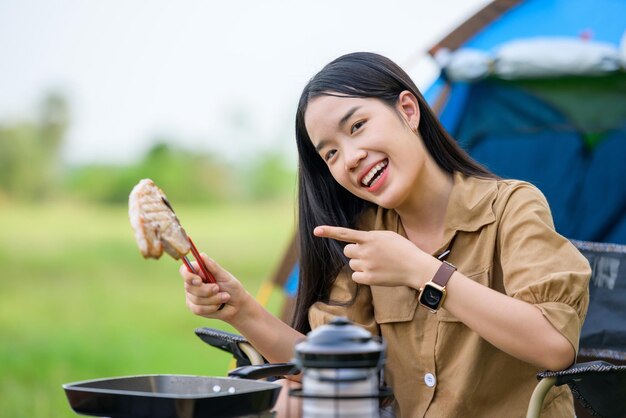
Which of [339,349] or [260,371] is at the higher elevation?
[339,349]

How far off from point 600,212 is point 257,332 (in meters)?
1.79

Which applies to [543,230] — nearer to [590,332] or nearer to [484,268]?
[484,268]

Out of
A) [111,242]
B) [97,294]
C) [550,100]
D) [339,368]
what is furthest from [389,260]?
[111,242]

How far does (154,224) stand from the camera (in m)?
1.57

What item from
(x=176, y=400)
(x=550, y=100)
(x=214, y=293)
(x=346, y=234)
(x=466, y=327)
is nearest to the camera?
(x=176, y=400)

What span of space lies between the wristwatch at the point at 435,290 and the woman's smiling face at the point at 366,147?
318 mm

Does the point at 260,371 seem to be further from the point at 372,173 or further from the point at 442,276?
the point at 372,173

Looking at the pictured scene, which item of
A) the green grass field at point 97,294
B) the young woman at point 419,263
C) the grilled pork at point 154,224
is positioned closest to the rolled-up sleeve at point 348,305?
the young woman at point 419,263

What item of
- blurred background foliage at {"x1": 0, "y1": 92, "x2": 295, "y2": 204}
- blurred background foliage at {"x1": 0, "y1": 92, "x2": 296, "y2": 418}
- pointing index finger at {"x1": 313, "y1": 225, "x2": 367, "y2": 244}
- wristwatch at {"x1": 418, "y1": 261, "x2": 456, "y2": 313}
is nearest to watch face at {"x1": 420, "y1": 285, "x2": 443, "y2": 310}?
wristwatch at {"x1": 418, "y1": 261, "x2": 456, "y2": 313}

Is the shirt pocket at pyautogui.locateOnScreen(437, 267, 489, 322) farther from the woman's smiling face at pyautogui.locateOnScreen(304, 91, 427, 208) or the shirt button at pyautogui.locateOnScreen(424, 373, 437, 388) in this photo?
the woman's smiling face at pyautogui.locateOnScreen(304, 91, 427, 208)

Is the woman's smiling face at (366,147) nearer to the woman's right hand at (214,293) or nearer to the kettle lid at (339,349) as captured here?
the woman's right hand at (214,293)

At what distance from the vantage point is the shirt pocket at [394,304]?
212cm

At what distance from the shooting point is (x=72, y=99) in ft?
35.7

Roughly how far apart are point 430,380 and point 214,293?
497mm
